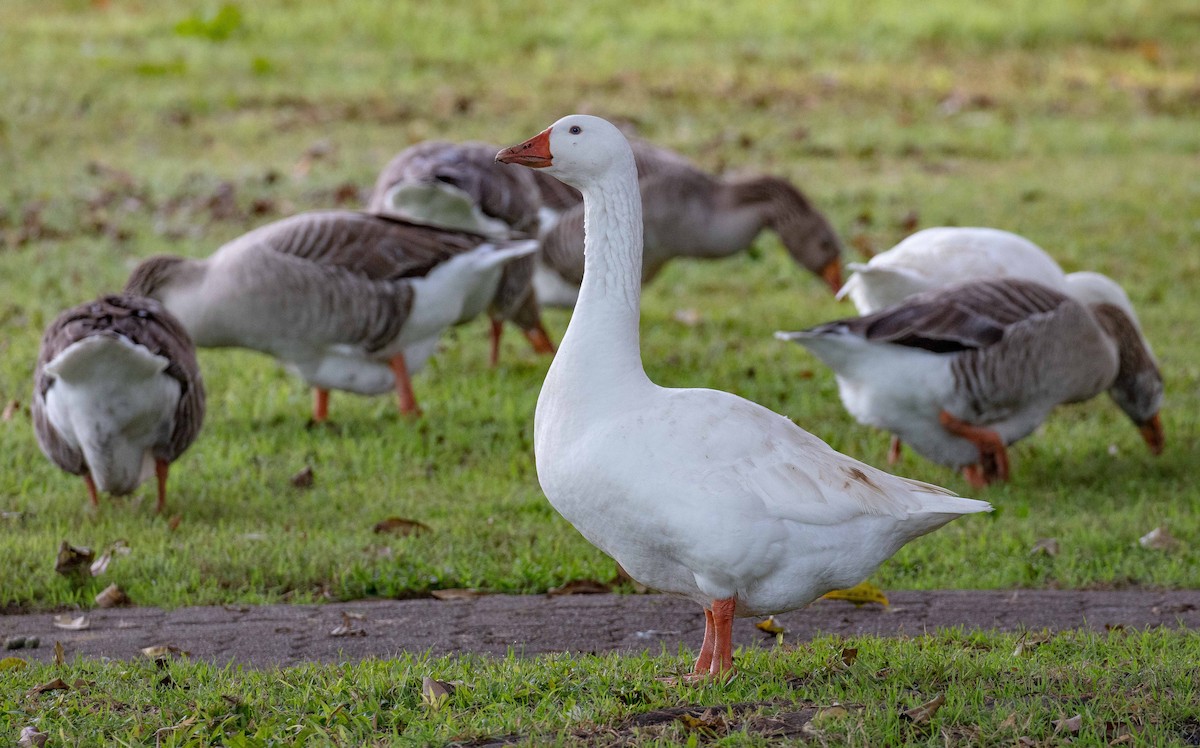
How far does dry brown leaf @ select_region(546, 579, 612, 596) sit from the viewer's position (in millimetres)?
5840

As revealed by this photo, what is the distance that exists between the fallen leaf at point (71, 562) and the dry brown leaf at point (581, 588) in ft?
6.42

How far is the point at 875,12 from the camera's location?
20.2 metres

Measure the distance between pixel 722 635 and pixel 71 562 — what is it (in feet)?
10.0

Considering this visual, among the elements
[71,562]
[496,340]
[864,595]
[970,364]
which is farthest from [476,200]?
[864,595]

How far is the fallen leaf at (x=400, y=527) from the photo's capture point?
20.8ft

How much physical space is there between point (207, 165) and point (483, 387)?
6688 millimetres

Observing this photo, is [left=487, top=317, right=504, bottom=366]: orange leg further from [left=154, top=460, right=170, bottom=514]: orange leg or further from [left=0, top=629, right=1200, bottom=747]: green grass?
[left=0, top=629, right=1200, bottom=747]: green grass

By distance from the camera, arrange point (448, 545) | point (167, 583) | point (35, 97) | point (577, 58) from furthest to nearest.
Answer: point (577, 58), point (35, 97), point (448, 545), point (167, 583)

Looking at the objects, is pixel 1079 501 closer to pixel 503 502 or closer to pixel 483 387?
pixel 503 502

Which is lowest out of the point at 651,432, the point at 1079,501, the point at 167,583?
the point at 1079,501

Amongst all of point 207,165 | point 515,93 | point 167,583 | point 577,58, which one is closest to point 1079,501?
point 167,583

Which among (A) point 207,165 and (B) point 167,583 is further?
(A) point 207,165

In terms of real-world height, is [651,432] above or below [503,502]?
above

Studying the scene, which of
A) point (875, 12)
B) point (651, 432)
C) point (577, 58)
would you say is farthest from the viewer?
point (875, 12)
